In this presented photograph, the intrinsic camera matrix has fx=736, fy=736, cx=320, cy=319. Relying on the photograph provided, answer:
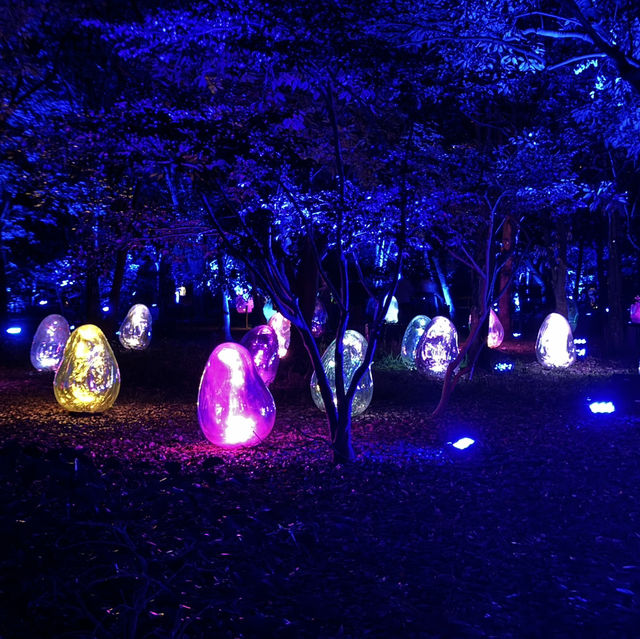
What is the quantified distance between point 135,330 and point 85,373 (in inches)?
531

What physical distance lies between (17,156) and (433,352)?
9922 mm

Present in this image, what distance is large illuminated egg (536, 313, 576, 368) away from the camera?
19031 mm

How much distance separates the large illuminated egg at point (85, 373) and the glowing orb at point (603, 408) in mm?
7694

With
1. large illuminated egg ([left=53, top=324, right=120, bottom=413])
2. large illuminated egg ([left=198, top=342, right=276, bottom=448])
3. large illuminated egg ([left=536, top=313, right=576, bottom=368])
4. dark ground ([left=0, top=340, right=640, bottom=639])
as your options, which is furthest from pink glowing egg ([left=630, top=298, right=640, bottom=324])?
large illuminated egg ([left=198, top=342, right=276, bottom=448])

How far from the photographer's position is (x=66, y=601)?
4117 mm

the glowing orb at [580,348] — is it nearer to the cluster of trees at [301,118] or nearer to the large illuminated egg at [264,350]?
the cluster of trees at [301,118]

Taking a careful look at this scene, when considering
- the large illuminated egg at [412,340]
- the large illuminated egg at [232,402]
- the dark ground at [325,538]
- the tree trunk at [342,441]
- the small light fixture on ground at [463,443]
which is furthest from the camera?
the large illuminated egg at [412,340]

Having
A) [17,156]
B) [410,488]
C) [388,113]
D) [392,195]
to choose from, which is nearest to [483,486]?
[410,488]

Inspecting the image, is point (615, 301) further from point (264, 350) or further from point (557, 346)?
point (264, 350)

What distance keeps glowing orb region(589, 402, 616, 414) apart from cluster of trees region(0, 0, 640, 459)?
2.23 m

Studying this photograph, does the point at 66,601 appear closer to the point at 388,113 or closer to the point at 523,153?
the point at 388,113

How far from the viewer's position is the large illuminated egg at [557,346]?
19.0 m

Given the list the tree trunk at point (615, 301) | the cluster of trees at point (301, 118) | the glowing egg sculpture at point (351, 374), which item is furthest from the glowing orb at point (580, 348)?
the glowing egg sculpture at point (351, 374)

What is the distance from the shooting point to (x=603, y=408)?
454 inches
